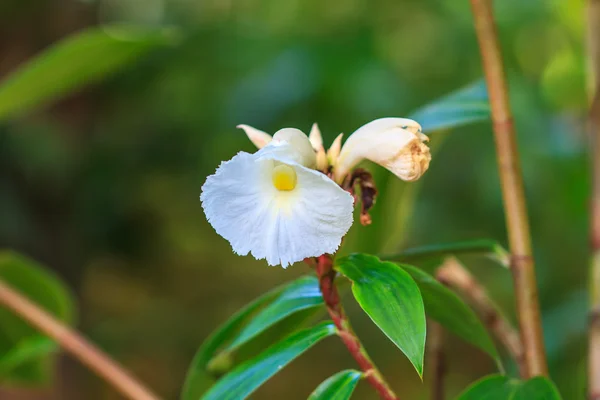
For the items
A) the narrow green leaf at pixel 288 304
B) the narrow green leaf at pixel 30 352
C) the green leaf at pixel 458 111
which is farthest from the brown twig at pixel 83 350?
the green leaf at pixel 458 111

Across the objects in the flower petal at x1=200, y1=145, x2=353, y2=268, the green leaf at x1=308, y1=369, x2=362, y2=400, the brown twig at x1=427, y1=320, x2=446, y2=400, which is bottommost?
the brown twig at x1=427, y1=320, x2=446, y2=400

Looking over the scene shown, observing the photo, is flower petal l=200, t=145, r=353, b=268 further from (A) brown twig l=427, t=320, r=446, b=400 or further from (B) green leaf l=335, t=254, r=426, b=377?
(A) brown twig l=427, t=320, r=446, b=400

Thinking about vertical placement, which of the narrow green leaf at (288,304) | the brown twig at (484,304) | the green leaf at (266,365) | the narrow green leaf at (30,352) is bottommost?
the brown twig at (484,304)

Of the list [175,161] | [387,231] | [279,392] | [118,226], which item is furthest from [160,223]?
[387,231]

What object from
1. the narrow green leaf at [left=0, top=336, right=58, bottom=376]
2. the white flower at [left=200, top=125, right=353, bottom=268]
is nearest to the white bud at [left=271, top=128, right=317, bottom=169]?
the white flower at [left=200, top=125, right=353, bottom=268]

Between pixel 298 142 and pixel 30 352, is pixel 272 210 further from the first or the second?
pixel 30 352

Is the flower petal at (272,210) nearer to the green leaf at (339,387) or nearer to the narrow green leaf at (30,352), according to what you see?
the green leaf at (339,387)
